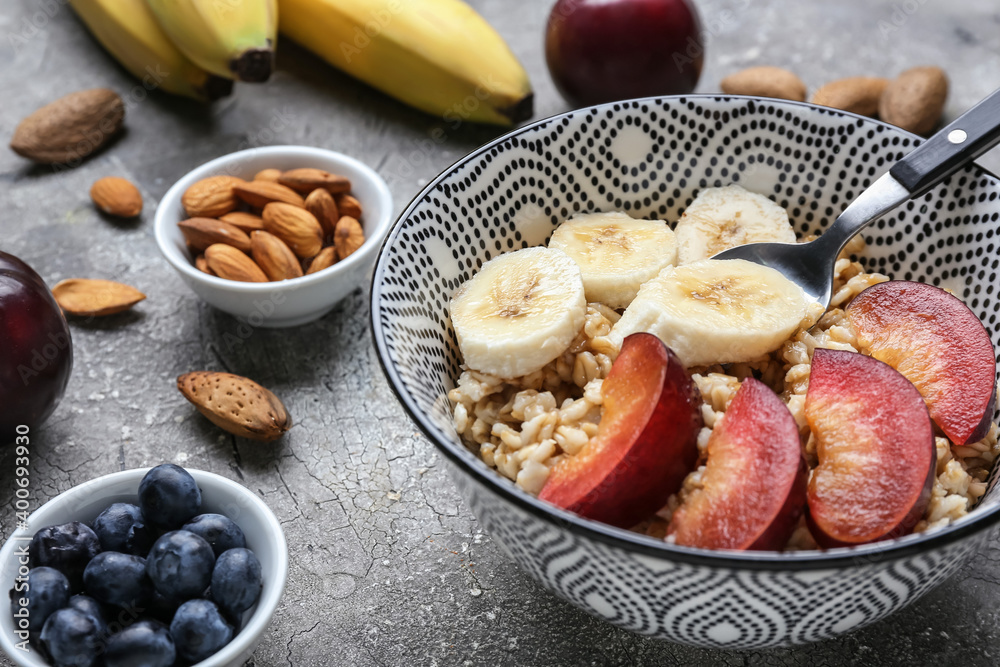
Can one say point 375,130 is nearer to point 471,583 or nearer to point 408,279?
point 408,279

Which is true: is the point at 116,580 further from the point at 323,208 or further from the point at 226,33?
the point at 226,33

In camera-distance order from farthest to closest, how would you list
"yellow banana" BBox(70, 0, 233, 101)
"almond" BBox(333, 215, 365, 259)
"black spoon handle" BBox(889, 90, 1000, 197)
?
"yellow banana" BBox(70, 0, 233, 101)
"almond" BBox(333, 215, 365, 259)
"black spoon handle" BBox(889, 90, 1000, 197)

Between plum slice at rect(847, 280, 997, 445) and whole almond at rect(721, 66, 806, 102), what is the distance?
72 cm

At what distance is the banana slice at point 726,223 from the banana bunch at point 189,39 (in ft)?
2.83

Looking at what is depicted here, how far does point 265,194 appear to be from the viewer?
4.42 feet

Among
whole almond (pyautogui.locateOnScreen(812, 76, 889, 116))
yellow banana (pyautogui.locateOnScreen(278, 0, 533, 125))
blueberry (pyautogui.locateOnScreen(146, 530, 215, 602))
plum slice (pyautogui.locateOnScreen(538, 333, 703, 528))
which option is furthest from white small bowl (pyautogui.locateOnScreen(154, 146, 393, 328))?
whole almond (pyautogui.locateOnScreen(812, 76, 889, 116))

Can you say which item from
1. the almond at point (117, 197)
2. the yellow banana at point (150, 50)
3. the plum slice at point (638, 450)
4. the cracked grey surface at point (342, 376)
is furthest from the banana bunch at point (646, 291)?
the yellow banana at point (150, 50)

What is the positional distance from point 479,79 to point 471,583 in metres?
1.00

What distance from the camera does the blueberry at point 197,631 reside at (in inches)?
31.3

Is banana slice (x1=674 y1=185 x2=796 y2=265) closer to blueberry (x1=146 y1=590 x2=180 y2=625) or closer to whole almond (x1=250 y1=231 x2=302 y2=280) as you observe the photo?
whole almond (x1=250 y1=231 x2=302 y2=280)

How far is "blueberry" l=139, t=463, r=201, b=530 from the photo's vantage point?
89cm

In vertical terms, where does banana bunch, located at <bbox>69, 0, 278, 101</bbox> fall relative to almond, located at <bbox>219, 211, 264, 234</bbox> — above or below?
above

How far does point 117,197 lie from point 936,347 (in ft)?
4.12

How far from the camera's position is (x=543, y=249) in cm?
102
